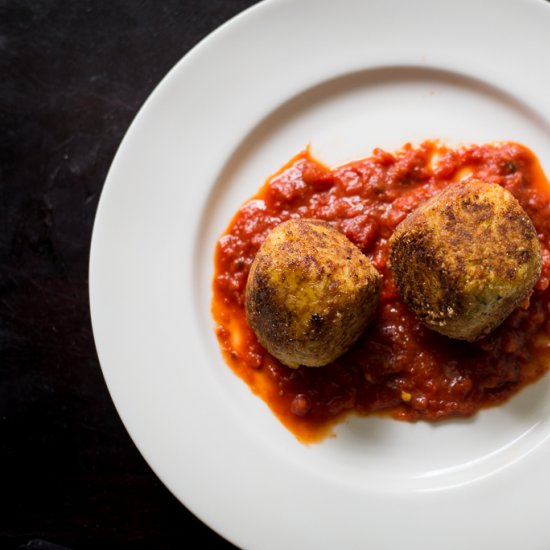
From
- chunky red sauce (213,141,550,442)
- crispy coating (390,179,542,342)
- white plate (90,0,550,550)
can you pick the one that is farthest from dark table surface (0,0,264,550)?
crispy coating (390,179,542,342)

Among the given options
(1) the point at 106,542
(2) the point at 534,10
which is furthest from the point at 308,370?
(2) the point at 534,10

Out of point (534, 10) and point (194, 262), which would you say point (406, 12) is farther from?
point (194, 262)

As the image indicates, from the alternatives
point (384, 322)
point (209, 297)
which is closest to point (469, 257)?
point (384, 322)

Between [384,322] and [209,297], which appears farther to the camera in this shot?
[209,297]

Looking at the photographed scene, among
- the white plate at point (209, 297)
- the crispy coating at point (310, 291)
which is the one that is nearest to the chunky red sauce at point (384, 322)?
the white plate at point (209, 297)

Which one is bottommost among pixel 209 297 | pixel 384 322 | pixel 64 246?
pixel 64 246

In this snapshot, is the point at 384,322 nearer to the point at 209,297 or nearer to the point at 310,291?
the point at 310,291

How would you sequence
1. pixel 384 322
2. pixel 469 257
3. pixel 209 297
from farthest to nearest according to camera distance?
pixel 209 297 → pixel 384 322 → pixel 469 257
